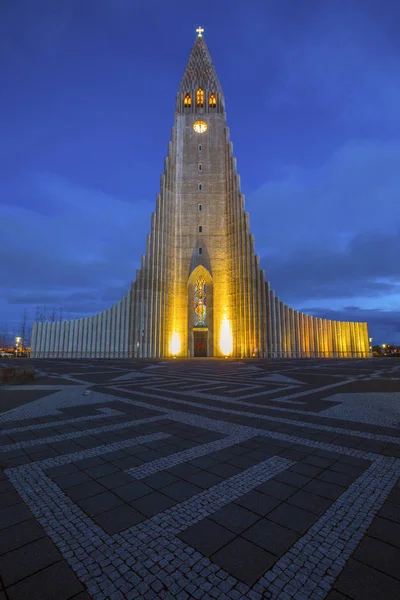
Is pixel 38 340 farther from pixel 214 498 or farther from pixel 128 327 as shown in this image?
pixel 214 498

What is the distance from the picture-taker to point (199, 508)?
3.02m

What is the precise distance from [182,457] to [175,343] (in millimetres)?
39597

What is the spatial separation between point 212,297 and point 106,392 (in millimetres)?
34725

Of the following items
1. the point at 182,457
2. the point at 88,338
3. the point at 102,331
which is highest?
the point at 102,331

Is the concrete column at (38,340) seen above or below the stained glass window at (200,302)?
below

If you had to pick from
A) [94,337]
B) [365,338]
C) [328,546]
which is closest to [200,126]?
[94,337]

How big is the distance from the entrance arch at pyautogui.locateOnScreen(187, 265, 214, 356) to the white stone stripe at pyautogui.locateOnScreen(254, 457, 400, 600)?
4021 cm

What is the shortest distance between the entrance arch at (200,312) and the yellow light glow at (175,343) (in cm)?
158

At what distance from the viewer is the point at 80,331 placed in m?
43.2

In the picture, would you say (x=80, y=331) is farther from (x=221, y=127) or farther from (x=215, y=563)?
(x=215, y=563)

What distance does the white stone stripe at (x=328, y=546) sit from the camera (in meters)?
2.03

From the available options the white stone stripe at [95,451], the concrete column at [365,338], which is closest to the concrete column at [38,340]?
the white stone stripe at [95,451]

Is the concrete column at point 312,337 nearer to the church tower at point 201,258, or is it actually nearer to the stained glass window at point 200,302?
the church tower at point 201,258

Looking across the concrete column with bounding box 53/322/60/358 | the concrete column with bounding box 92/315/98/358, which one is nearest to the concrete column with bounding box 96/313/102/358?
the concrete column with bounding box 92/315/98/358
